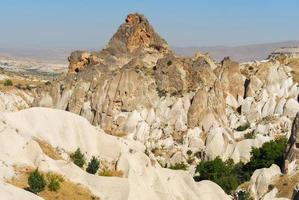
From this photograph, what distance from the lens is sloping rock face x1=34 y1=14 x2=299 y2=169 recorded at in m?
95.1

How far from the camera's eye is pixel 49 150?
52875 mm

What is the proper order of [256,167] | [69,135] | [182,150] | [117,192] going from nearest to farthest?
[117,192], [69,135], [256,167], [182,150]

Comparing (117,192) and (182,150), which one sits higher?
(117,192)

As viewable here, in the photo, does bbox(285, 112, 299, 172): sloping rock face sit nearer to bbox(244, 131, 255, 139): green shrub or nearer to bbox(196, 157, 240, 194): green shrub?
bbox(196, 157, 240, 194): green shrub

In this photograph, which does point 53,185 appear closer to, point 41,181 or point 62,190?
point 62,190

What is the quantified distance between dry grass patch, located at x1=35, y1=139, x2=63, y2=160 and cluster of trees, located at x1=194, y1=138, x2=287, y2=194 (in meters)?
26.3

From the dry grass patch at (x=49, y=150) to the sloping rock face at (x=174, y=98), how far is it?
123 feet

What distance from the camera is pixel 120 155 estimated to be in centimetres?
5531

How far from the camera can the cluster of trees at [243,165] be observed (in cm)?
7694

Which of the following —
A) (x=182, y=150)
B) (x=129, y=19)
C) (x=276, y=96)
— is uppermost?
(x=129, y=19)

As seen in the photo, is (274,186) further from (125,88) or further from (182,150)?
(125,88)

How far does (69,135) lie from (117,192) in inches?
546

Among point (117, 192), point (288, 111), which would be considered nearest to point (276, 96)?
point (288, 111)

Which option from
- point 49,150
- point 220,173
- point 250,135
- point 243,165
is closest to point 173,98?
point 250,135
